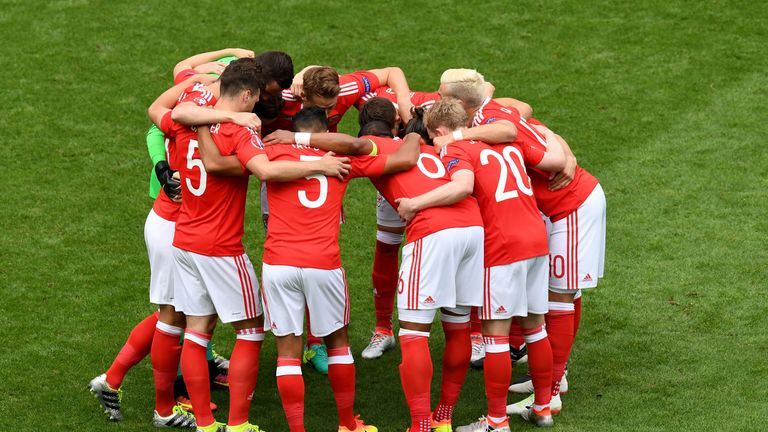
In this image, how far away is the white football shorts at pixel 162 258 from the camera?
741cm

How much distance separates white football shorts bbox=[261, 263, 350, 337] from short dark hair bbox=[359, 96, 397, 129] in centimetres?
118

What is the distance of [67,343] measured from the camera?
864cm

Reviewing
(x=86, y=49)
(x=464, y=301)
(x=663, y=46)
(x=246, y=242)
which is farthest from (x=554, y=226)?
(x=86, y=49)

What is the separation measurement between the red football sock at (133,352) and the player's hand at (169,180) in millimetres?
815

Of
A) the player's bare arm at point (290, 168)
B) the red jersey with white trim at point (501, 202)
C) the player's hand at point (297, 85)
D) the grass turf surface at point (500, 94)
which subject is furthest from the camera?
the player's hand at point (297, 85)

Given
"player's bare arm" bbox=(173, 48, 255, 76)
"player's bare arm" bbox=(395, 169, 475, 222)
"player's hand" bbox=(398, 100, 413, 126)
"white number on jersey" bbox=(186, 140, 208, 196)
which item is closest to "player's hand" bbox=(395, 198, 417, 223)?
"player's bare arm" bbox=(395, 169, 475, 222)

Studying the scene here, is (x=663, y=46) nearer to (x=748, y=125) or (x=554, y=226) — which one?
(x=748, y=125)

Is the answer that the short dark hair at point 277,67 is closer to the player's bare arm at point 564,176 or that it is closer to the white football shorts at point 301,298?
the white football shorts at point 301,298

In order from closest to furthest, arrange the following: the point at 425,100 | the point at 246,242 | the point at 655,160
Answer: the point at 425,100 → the point at 246,242 → the point at 655,160

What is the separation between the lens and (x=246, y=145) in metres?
6.88

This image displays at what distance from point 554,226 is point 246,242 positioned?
3.58 meters

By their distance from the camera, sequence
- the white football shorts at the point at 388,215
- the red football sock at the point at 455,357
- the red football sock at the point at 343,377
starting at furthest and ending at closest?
the white football shorts at the point at 388,215, the red football sock at the point at 455,357, the red football sock at the point at 343,377

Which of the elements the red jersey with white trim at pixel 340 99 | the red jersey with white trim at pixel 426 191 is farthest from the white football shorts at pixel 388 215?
the red jersey with white trim at pixel 426 191

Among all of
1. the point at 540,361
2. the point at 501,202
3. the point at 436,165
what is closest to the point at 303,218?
the point at 436,165
